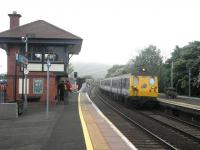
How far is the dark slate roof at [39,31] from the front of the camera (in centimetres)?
3844

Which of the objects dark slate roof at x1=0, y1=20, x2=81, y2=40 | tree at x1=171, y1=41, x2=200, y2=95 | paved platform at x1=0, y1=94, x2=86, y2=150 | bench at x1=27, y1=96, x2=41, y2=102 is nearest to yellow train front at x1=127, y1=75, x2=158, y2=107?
dark slate roof at x1=0, y1=20, x2=81, y2=40

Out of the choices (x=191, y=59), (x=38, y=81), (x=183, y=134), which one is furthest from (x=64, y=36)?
(x=191, y=59)

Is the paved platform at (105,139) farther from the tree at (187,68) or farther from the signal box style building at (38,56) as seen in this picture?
the tree at (187,68)

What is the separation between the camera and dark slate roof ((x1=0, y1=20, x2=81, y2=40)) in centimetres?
3844

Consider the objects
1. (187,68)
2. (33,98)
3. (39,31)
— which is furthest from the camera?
(187,68)

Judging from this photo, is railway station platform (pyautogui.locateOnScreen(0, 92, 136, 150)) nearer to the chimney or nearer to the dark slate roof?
the dark slate roof

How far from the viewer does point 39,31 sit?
131 feet

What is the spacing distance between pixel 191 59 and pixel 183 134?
194ft

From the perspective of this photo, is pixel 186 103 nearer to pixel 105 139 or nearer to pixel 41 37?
pixel 41 37

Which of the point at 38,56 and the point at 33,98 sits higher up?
the point at 38,56

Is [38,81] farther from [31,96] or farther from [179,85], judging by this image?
[179,85]

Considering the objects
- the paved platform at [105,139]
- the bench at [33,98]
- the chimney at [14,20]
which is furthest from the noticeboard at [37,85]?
the paved platform at [105,139]

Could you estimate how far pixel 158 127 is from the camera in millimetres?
23234

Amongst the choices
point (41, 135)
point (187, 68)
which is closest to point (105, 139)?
point (41, 135)
